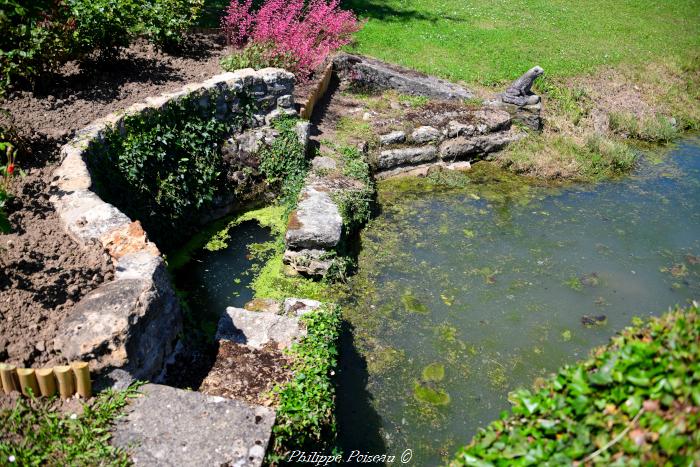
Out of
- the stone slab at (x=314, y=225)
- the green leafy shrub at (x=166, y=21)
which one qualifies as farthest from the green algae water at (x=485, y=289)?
the green leafy shrub at (x=166, y=21)

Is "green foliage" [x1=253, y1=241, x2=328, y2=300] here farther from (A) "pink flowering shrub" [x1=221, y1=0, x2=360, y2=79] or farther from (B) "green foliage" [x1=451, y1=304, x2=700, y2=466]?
(A) "pink flowering shrub" [x1=221, y1=0, x2=360, y2=79]

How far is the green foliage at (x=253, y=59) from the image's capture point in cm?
817

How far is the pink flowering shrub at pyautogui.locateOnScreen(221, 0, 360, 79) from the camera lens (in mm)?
8898

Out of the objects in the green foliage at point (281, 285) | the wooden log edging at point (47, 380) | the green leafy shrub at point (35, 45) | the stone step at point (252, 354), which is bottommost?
the green foliage at point (281, 285)

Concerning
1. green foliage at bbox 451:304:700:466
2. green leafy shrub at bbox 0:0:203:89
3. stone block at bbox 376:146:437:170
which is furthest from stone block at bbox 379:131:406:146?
green foliage at bbox 451:304:700:466

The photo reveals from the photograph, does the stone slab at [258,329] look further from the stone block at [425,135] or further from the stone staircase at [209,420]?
the stone block at [425,135]

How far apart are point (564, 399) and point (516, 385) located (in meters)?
3.12

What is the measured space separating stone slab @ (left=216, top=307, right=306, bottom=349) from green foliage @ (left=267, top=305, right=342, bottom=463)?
0.13 m

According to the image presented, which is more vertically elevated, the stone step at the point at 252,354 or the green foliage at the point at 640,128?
the green foliage at the point at 640,128

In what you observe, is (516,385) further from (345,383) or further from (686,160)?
(686,160)

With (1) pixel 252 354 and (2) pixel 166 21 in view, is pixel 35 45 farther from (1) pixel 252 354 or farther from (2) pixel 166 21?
(1) pixel 252 354

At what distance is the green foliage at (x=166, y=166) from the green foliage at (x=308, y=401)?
2.62 metres

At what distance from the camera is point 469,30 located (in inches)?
567

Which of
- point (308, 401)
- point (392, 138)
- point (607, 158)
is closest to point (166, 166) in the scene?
point (308, 401)
